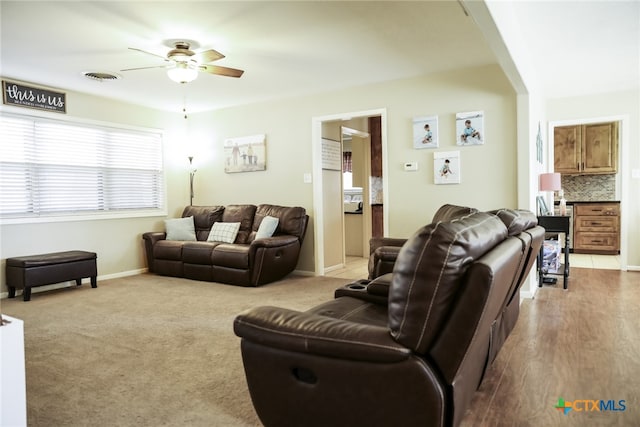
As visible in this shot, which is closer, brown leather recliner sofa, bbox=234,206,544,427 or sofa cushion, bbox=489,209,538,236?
brown leather recliner sofa, bbox=234,206,544,427

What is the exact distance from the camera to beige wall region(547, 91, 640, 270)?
18.1 ft

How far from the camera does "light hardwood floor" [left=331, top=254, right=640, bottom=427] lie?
6.61ft

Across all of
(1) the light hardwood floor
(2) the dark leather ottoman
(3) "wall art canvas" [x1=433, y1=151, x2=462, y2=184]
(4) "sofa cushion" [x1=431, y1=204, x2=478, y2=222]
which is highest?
(3) "wall art canvas" [x1=433, y1=151, x2=462, y2=184]

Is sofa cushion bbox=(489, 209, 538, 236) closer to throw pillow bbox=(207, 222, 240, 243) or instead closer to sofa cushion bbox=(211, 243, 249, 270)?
sofa cushion bbox=(211, 243, 249, 270)

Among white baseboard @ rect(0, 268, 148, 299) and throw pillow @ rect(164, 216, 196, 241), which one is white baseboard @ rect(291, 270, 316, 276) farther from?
white baseboard @ rect(0, 268, 148, 299)

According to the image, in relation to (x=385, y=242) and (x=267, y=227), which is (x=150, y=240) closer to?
(x=267, y=227)

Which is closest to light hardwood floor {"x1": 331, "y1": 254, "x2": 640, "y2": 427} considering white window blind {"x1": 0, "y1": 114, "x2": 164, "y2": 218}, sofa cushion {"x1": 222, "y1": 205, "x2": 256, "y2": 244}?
sofa cushion {"x1": 222, "y1": 205, "x2": 256, "y2": 244}

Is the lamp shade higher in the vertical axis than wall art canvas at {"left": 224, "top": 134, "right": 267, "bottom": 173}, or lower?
lower

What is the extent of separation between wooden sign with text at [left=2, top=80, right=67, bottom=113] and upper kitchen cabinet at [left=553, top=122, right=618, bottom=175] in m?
7.35

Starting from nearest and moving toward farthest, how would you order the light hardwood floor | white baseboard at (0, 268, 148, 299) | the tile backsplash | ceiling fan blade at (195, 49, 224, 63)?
the light hardwood floor < ceiling fan blade at (195, 49, 224, 63) < white baseboard at (0, 268, 148, 299) < the tile backsplash

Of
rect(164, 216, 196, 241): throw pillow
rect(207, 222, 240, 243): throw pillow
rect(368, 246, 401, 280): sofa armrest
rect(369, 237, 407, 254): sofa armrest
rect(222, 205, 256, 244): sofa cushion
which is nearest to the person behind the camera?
rect(368, 246, 401, 280): sofa armrest

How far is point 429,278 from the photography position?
134cm

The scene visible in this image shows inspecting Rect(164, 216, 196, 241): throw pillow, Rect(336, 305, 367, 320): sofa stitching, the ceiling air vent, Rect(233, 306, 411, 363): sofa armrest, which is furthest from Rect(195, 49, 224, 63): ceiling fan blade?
Rect(164, 216, 196, 241): throw pillow

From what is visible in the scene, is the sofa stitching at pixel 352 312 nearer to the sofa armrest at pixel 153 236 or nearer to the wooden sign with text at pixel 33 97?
the sofa armrest at pixel 153 236
